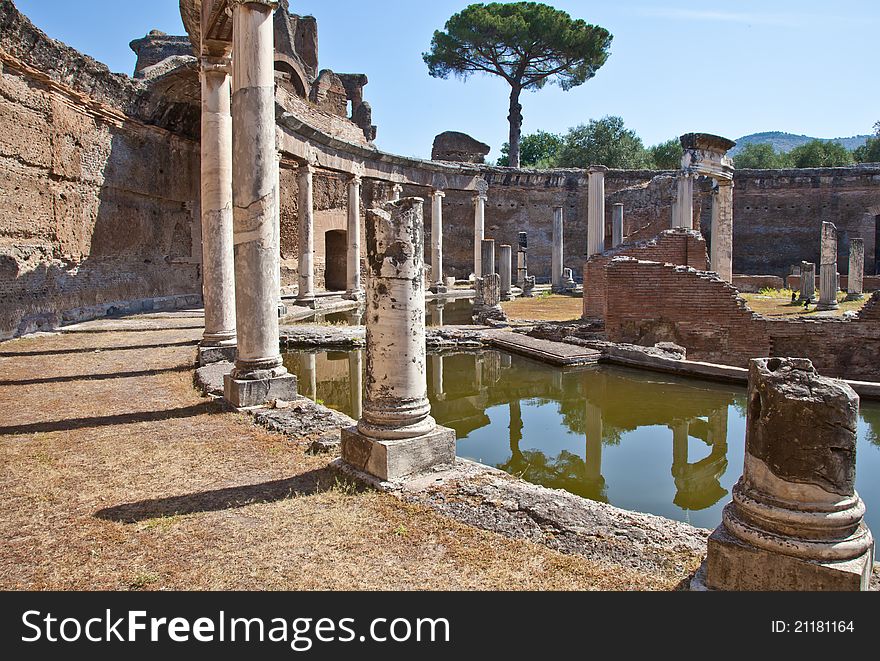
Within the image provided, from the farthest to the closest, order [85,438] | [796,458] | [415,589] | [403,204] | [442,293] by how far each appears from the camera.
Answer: [442,293]
[85,438]
[403,204]
[415,589]
[796,458]

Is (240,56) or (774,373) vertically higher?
(240,56)

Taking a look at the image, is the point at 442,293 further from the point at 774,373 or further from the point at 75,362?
the point at 774,373

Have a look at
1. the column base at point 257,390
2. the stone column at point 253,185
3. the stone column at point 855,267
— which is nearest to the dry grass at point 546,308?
the stone column at point 855,267

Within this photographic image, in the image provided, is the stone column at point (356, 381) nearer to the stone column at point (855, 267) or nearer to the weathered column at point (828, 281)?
the weathered column at point (828, 281)

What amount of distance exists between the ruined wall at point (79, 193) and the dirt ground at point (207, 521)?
24.2 ft

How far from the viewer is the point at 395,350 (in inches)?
201

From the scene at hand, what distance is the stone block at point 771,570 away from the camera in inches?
114

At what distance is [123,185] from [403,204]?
1395cm

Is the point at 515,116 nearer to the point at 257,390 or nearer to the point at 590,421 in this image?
the point at 590,421

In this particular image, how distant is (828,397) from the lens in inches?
121

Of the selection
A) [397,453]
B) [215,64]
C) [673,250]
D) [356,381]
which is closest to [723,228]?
[673,250]

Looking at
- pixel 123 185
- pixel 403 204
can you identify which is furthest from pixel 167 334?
pixel 403 204

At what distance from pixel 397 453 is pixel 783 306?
20911mm

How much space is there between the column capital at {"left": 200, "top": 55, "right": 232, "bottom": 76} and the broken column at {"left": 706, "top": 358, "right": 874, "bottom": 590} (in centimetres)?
824
